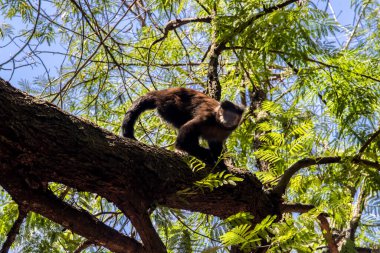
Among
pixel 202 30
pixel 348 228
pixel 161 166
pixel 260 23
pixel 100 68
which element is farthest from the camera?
pixel 202 30

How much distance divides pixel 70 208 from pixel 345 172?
218cm

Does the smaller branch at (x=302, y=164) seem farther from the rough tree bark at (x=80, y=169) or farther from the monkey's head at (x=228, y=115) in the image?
the monkey's head at (x=228, y=115)

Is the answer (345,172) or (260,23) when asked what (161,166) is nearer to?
(260,23)

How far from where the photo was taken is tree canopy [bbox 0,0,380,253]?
279 centimetres

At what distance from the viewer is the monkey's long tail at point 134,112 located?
181 inches

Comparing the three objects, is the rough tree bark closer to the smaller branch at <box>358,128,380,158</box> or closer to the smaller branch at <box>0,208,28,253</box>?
the smaller branch at <box>0,208,28,253</box>

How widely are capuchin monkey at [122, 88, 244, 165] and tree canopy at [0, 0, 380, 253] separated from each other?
0.25 meters

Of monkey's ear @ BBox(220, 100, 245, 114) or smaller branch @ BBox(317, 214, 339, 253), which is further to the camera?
monkey's ear @ BBox(220, 100, 245, 114)

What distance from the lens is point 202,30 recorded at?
627 centimetres

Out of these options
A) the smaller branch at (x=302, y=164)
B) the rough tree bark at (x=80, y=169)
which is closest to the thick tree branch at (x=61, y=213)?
the rough tree bark at (x=80, y=169)

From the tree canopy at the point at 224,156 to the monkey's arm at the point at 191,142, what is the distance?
298mm

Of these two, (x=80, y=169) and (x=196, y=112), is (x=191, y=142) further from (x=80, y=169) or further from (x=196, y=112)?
(x=80, y=169)

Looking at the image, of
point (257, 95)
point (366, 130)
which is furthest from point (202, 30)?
point (366, 130)

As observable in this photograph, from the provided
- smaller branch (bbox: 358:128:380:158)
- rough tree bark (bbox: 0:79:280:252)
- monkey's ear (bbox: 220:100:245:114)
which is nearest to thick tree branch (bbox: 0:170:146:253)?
rough tree bark (bbox: 0:79:280:252)
